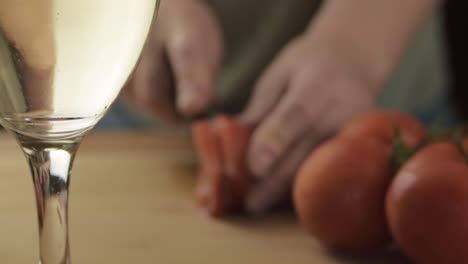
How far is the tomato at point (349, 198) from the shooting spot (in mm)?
681

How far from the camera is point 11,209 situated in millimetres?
835

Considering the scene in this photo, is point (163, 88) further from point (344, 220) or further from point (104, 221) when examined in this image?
point (344, 220)

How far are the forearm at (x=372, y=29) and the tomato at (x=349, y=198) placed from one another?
0.37 metres

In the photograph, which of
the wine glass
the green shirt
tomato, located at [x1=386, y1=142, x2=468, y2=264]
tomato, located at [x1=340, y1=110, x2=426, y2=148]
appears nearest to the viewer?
the wine glass

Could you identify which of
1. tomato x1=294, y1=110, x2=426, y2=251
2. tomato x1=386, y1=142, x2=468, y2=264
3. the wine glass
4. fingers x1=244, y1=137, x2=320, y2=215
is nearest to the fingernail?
fingers x1=244, y1=137, x2=320, y2=215

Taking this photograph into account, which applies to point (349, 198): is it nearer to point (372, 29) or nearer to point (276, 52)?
point (372, 29)

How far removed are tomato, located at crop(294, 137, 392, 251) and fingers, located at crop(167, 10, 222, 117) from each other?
247 mm

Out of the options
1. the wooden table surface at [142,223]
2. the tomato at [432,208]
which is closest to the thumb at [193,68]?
the wooden table surface at [142,223]

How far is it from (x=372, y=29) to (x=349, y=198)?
50 centimetres

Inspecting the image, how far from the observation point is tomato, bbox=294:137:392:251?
68cm

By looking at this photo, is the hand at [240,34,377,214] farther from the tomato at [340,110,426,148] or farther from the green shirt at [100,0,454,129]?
the green shirt at [100,0,454,129]

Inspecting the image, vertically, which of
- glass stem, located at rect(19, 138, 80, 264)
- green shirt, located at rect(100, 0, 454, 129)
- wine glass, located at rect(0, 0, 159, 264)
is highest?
wine glass, located at rect(0, 0, 159, 264)

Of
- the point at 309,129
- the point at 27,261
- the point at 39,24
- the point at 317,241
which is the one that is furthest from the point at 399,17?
the point at 39,24

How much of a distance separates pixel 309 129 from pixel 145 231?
262mm
